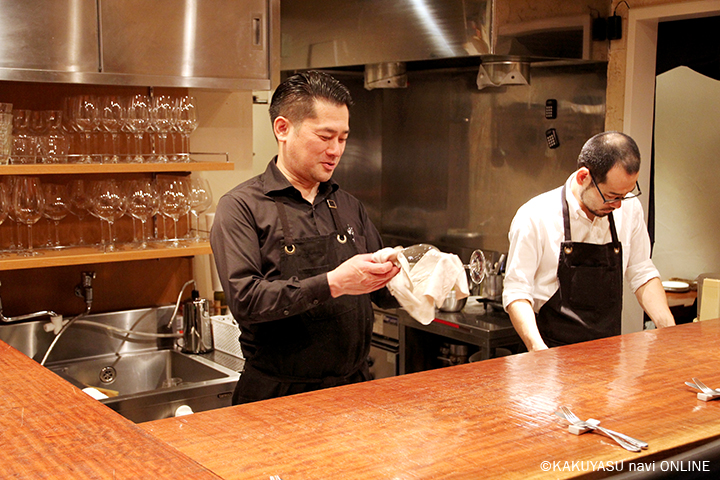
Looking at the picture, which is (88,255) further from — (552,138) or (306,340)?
(552,138)

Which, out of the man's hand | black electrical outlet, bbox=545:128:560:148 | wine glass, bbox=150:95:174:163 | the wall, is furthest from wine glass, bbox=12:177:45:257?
the wall

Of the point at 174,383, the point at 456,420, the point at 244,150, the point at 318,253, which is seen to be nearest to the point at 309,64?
the point at 244,150

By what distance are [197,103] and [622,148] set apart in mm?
1950

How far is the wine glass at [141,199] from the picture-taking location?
3.08 m

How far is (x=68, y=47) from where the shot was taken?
112 inches

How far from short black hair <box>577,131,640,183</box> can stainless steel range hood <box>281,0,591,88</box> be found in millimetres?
1479

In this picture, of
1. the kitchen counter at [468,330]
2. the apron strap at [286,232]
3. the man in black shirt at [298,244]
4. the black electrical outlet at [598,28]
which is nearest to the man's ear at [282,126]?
the man in black shirt at [298,244]

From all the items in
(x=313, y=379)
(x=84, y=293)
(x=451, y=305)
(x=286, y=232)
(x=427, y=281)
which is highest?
(x=286, y=232)

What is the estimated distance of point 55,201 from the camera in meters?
2.97

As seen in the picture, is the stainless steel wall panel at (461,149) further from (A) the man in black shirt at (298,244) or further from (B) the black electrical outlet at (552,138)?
(A) the man in black shirt at (298,244)

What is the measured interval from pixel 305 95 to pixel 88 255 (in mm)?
1298

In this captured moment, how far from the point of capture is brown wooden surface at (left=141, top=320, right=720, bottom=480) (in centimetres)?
124

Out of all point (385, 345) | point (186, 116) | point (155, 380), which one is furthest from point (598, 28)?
point (155, 380)

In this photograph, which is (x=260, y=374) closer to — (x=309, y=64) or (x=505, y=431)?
(x=505, y=431)
